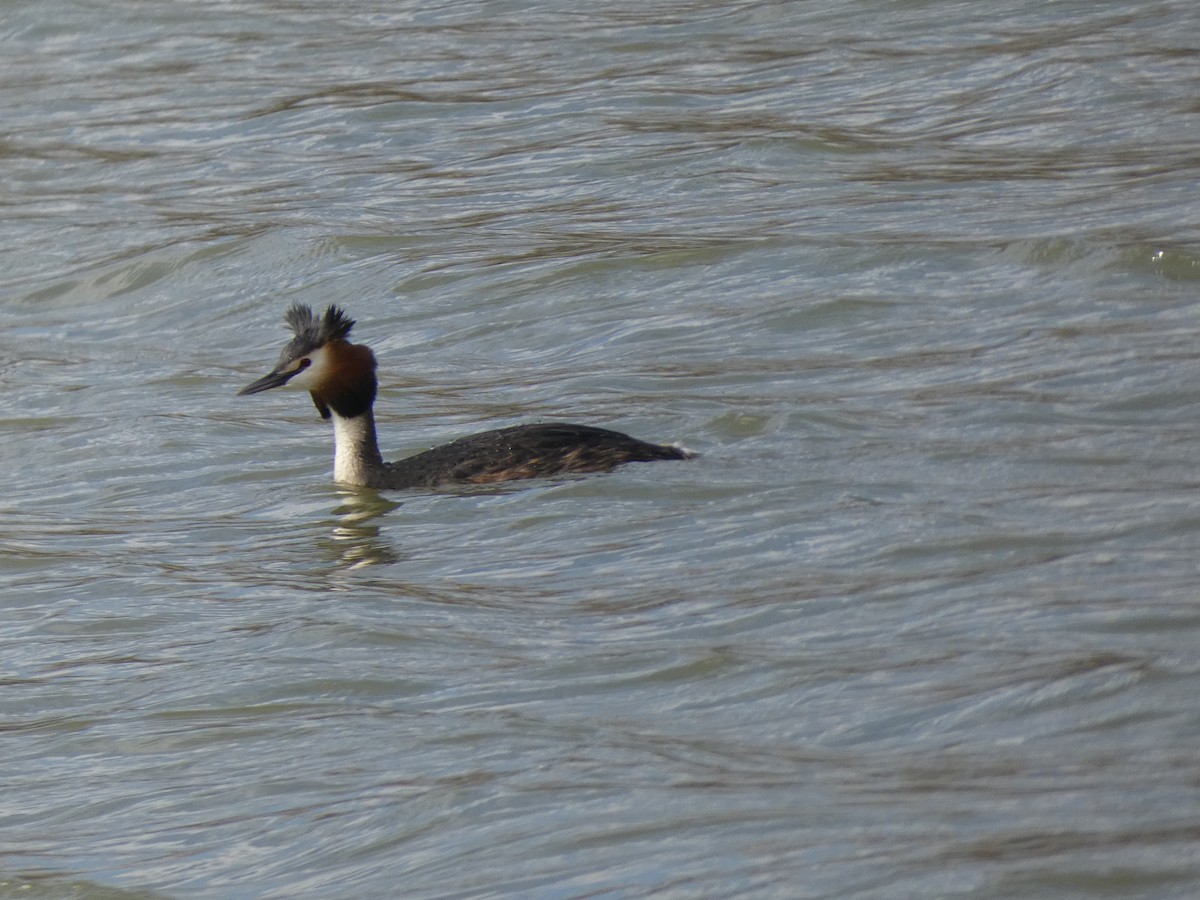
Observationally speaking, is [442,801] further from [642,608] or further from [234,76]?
[234,76]

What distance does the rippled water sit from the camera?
5.37m

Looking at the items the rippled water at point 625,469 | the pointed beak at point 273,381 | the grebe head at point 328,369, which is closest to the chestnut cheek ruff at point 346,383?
the grebe head at point 328,369

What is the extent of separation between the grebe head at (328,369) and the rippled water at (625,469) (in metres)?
0.42

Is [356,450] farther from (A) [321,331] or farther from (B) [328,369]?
(A) [321,331]

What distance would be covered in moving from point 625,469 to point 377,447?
1.31 metres

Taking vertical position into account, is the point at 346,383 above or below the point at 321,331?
below

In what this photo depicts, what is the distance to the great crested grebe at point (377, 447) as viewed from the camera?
8672 millimetres

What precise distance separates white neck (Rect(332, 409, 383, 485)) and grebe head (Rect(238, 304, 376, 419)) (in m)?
0.04

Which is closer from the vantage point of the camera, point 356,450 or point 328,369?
point 356,450

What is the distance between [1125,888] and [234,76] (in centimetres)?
1364

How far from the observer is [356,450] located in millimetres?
9180

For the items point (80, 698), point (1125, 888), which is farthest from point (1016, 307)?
point (1125, 888)

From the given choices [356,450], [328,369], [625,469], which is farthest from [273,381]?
[625,469]

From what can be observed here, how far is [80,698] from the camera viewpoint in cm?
676
